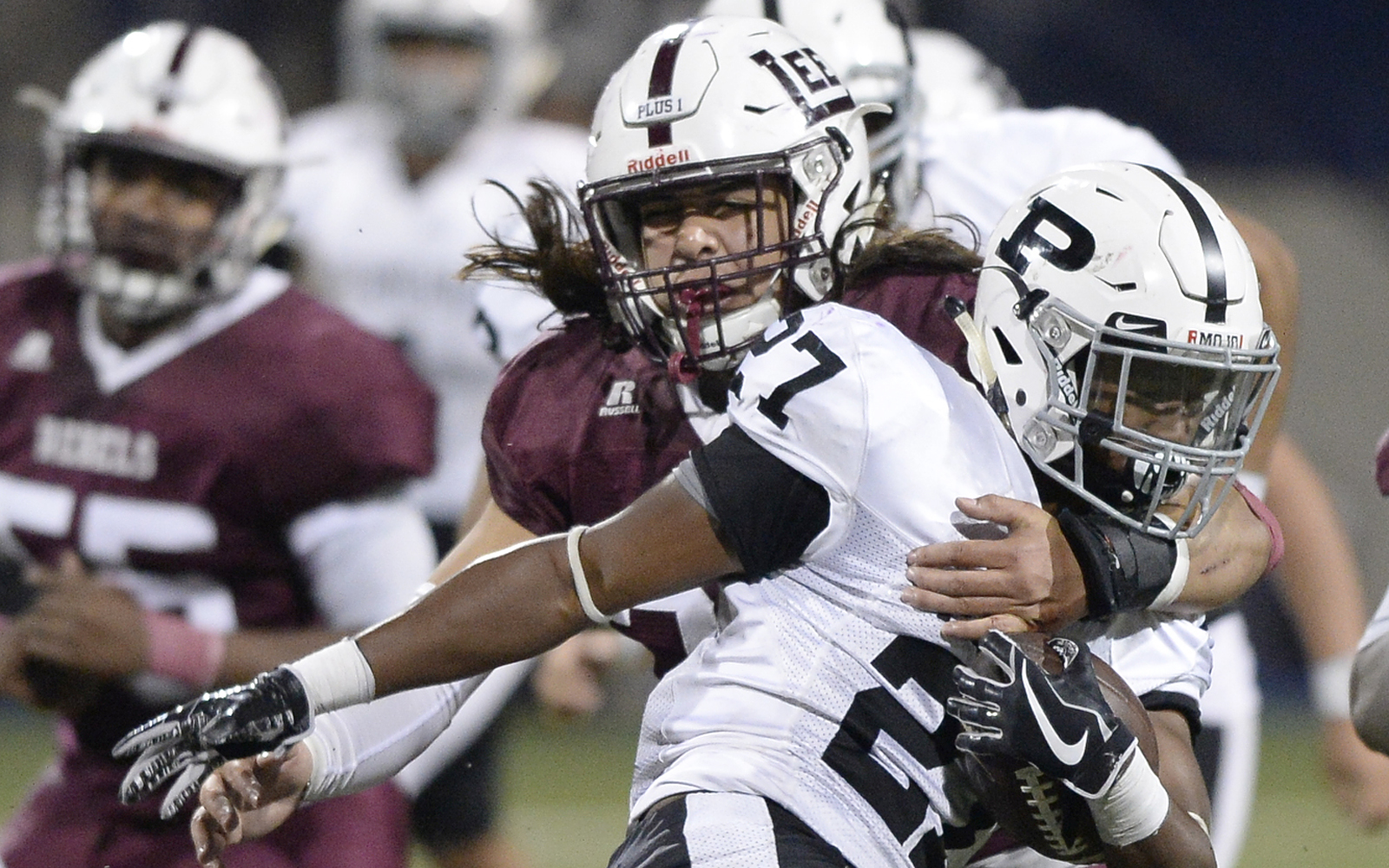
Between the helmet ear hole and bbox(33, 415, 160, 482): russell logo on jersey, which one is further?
bbox(33, 415, 160, 482): russell logo on jersey

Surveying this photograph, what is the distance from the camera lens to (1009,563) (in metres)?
1.98

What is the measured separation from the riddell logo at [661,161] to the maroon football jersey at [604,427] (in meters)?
0.23

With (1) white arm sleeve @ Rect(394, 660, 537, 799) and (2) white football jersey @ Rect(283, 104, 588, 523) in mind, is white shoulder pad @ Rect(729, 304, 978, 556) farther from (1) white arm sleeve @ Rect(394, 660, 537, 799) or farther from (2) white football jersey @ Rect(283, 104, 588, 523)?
(2) white football jersey @ Rect(283, 104, 588, 523)

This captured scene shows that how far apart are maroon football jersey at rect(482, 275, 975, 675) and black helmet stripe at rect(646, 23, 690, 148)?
268 mm

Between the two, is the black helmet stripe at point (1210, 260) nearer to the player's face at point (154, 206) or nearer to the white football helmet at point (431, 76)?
the player's face at point (154, 206)

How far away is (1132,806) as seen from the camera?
6.42 feet

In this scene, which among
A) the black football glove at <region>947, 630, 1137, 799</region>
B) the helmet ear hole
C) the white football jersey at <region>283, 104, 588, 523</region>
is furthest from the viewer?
the white football jersey at <region>283, 104, 588, 523</region>

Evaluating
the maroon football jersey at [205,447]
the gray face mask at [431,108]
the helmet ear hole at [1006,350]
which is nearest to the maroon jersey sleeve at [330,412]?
the maroon football jersey at [205,447]

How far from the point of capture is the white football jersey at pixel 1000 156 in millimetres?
3367

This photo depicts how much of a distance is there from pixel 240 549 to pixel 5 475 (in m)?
0.43

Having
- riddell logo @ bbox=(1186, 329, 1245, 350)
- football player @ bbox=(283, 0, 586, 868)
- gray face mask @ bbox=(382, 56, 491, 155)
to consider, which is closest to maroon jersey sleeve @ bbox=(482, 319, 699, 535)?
riddell logo @ bbox=(1186, 329, 1245, 350)

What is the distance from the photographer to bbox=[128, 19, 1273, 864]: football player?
1.94 meters

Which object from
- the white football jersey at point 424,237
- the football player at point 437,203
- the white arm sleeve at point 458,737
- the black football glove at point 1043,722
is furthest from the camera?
the white football jersey at point 424,237

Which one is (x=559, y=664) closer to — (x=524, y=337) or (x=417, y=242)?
(x=524, y=337)
